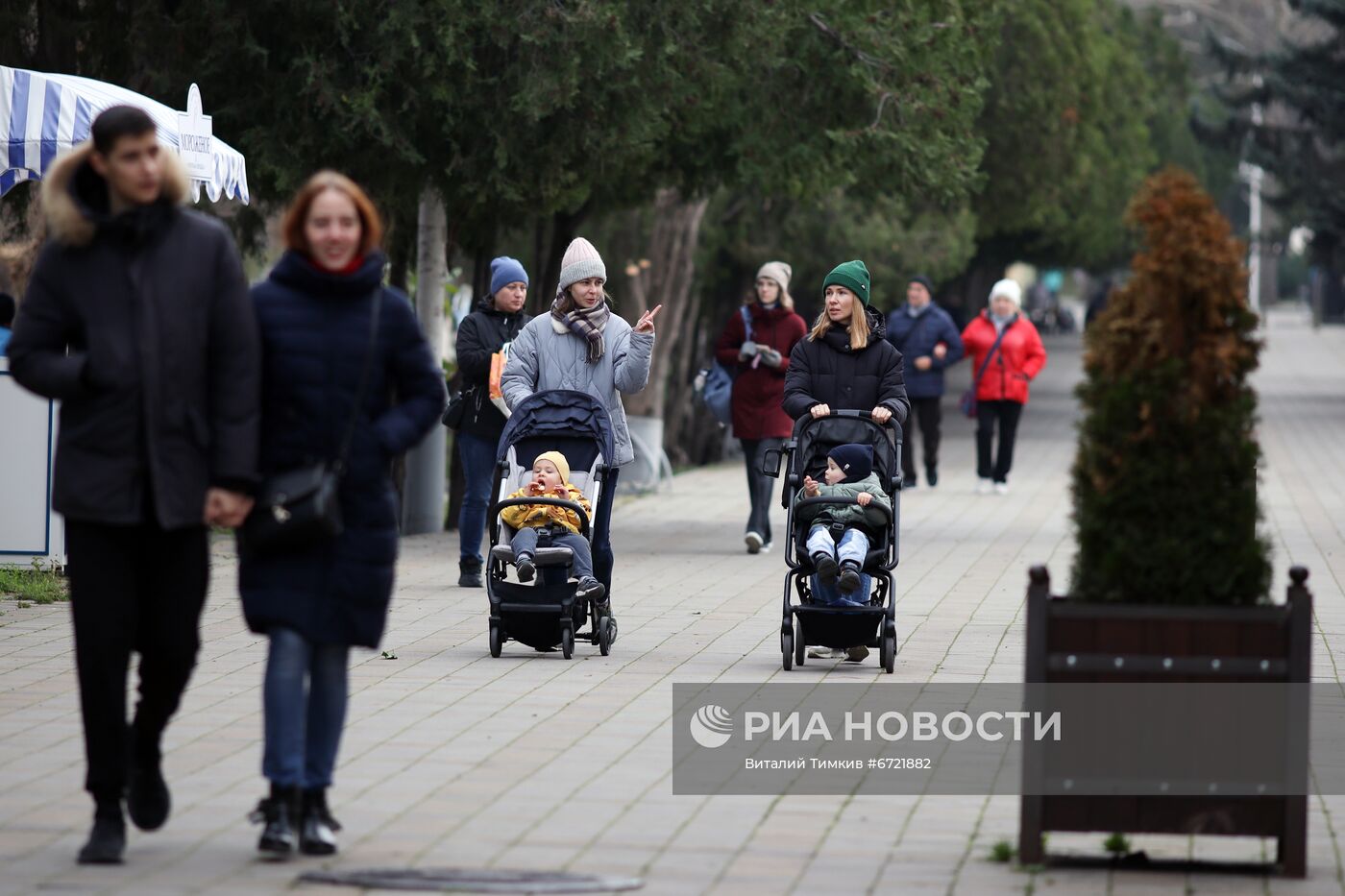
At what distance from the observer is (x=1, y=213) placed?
14.9 meters

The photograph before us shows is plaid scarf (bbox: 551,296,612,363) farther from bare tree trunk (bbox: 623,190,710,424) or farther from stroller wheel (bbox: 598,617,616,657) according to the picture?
bare tree trunk (bbox: 623,190,710,424)

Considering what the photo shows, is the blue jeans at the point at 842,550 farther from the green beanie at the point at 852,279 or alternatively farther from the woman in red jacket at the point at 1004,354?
the woman in red jacket at the point at 1004,354

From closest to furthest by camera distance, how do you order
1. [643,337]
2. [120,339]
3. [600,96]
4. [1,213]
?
[120,339], [643,337], [600,96], [1,213]

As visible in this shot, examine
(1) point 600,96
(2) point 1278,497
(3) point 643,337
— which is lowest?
(2) point 1278,497

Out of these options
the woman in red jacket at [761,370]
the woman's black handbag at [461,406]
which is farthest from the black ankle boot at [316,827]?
the woman in red jacket at [761,370]

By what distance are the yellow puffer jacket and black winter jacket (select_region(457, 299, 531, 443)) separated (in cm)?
267

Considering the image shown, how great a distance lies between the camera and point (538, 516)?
31.1ft

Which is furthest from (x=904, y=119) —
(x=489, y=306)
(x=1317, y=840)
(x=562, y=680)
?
(x=1317, y=840)

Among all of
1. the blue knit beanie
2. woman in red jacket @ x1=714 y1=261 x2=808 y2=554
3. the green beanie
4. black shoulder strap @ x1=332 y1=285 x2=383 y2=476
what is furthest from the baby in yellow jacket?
woman in red jacket @ x1=714 y1=261 x2=808 y2=554

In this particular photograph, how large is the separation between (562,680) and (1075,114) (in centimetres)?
2459

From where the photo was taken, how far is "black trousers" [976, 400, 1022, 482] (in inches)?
769

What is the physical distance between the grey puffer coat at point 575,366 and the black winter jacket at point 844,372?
0.76 m

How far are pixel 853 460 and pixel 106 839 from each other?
4.44 meters

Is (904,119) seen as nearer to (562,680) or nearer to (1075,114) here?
(562,680)
